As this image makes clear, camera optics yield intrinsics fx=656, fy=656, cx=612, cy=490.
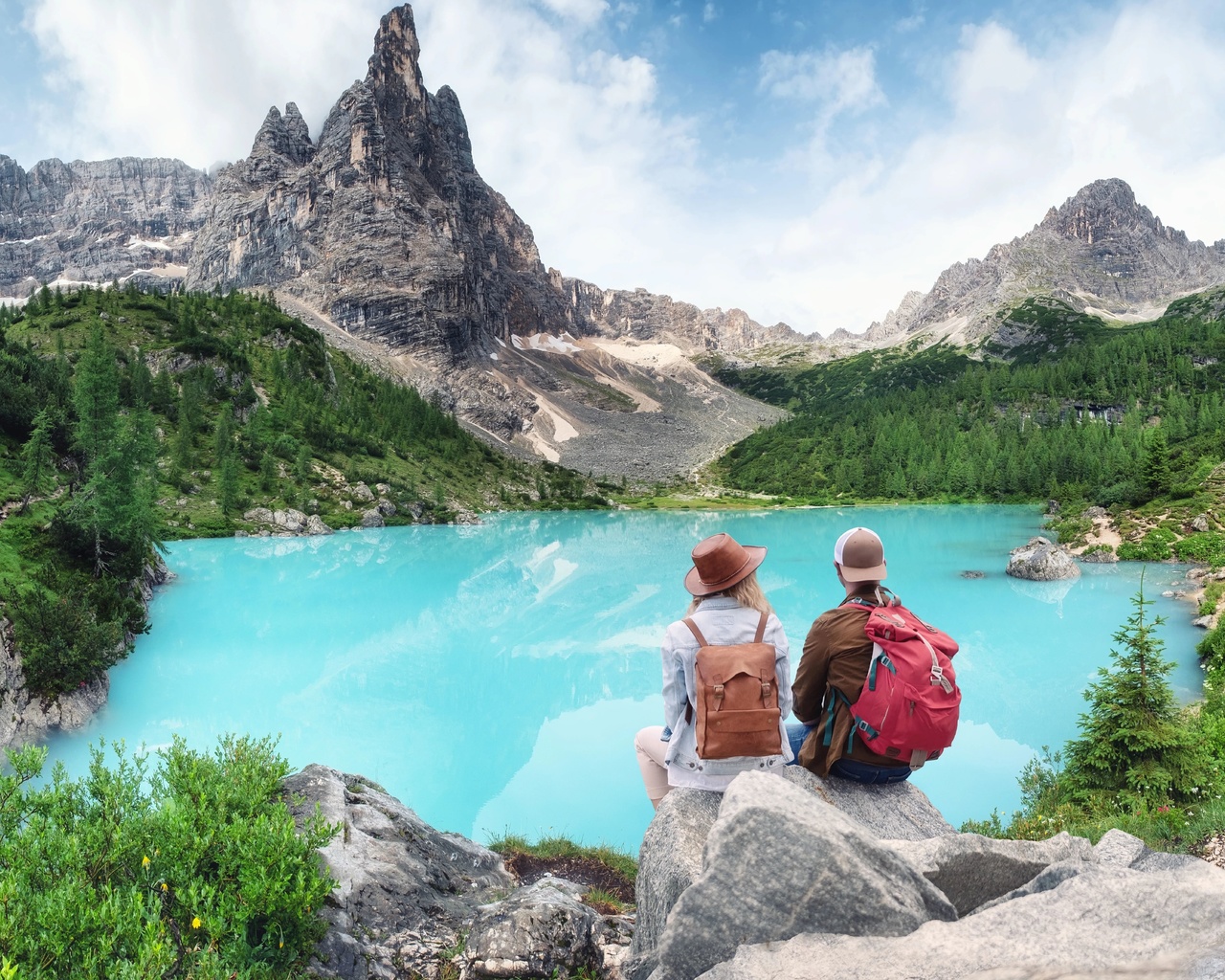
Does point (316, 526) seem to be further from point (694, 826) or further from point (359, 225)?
point (359, 225)

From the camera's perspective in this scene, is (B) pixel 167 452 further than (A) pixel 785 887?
Yes

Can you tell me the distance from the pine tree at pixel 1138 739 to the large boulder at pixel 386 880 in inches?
330

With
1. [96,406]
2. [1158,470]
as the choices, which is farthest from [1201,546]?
[96,406]

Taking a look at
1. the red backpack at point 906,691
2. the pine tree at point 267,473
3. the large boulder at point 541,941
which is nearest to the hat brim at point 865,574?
the red backpack at point 906,691

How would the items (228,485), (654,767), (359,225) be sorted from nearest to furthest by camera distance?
(654,767) → (228,485) → (359,225)

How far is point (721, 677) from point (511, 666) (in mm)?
17465

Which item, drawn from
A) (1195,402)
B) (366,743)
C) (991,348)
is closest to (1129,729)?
(366,743)

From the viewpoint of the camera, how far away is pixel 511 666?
21.1 m

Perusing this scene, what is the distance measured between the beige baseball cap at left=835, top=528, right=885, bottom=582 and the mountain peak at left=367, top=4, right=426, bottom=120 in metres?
203

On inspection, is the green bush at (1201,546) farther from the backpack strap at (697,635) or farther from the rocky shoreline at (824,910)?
the backpack strap at (697,635)

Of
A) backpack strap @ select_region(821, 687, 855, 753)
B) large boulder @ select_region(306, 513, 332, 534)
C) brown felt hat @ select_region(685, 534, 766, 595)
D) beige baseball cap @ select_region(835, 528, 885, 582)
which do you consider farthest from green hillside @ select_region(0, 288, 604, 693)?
beige baseball cap @ select_region(835, 528, 885, 582)

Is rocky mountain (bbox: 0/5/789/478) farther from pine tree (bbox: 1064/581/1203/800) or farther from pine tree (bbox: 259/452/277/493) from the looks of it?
pine tree (bbox: 1064/581/1203/800)

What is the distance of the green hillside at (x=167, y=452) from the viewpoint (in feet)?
62.3

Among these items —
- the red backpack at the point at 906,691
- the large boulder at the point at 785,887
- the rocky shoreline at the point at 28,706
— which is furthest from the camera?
the rocky shoreline at the point at 28,706
